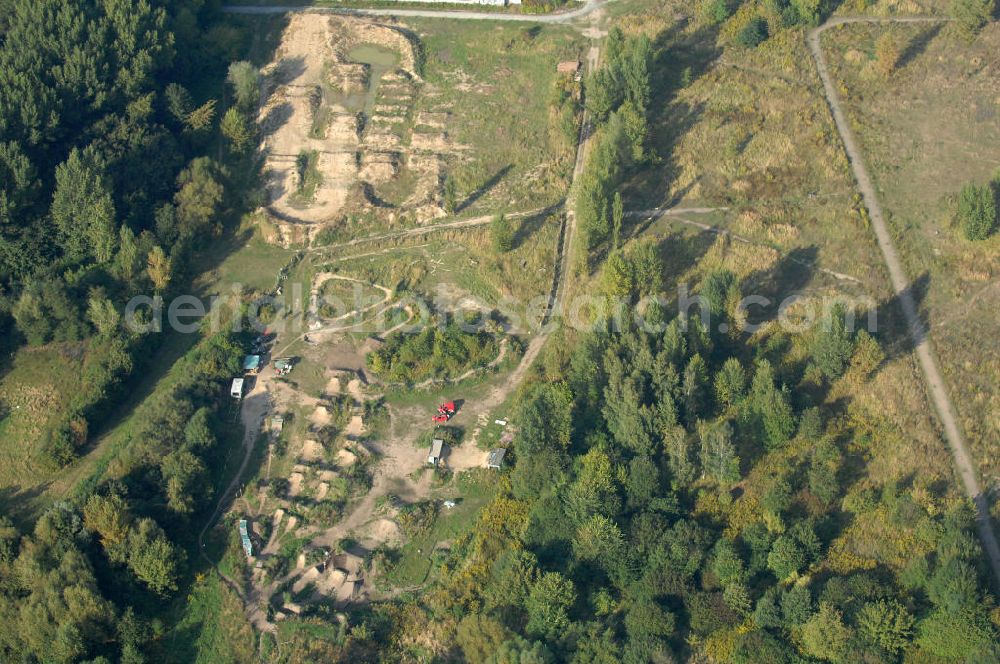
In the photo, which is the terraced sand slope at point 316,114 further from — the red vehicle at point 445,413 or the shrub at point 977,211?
the shrub at point 977,211

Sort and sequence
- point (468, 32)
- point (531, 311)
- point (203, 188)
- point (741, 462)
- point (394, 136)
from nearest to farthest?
point (741, 462) < point (531, 311) < point (203, 188) < point (394, 136) < point (468, 32)

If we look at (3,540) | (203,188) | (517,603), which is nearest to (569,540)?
(517,603)

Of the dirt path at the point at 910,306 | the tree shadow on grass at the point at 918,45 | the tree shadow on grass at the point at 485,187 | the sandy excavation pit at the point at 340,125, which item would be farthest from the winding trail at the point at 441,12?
the tree shadow on grass at the point at 918,45

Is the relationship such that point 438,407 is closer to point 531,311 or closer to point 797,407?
point 531,311

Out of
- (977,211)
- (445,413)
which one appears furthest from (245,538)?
(977,211)

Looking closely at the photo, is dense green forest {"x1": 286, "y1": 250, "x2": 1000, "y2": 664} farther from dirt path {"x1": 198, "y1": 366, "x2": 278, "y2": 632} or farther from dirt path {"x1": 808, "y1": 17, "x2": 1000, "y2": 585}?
dirt path {"x1": 198, "y1": 366, "x2": 278, "y2": 632}
